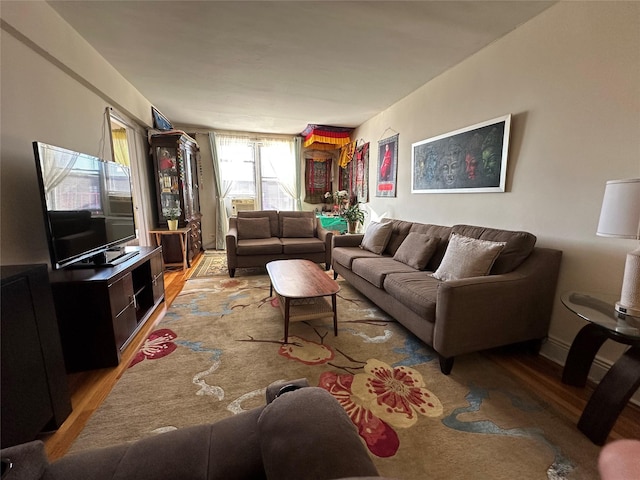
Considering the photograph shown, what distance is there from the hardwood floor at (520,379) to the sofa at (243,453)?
0.93 meters

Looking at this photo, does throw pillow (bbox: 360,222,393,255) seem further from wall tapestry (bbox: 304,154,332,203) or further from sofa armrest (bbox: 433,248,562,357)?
wall tapestry (bbox: 304,154,332,203)

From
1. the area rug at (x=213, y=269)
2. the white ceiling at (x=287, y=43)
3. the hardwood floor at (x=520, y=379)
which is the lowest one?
the hardwood floor at (x=520, y=379)

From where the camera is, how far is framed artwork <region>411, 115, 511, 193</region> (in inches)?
87.5

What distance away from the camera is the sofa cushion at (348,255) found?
2982 mm

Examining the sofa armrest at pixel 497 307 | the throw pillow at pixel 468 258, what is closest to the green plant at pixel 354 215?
the throw pillow at pixel 468 258

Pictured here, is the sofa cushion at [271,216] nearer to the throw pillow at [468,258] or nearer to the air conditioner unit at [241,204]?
the air conditioner unit at [241,204]

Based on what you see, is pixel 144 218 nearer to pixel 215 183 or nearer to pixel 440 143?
pixel 215 183

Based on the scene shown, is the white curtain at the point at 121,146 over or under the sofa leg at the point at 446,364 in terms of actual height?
over

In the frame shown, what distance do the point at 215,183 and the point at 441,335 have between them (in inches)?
198

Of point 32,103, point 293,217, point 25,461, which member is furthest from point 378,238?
point 32,103

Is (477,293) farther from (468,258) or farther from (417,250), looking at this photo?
(417,250)

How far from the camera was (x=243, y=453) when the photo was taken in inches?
26.1

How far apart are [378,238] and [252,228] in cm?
194

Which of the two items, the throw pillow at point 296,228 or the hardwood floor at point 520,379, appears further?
the throw pillow at point 296,228
